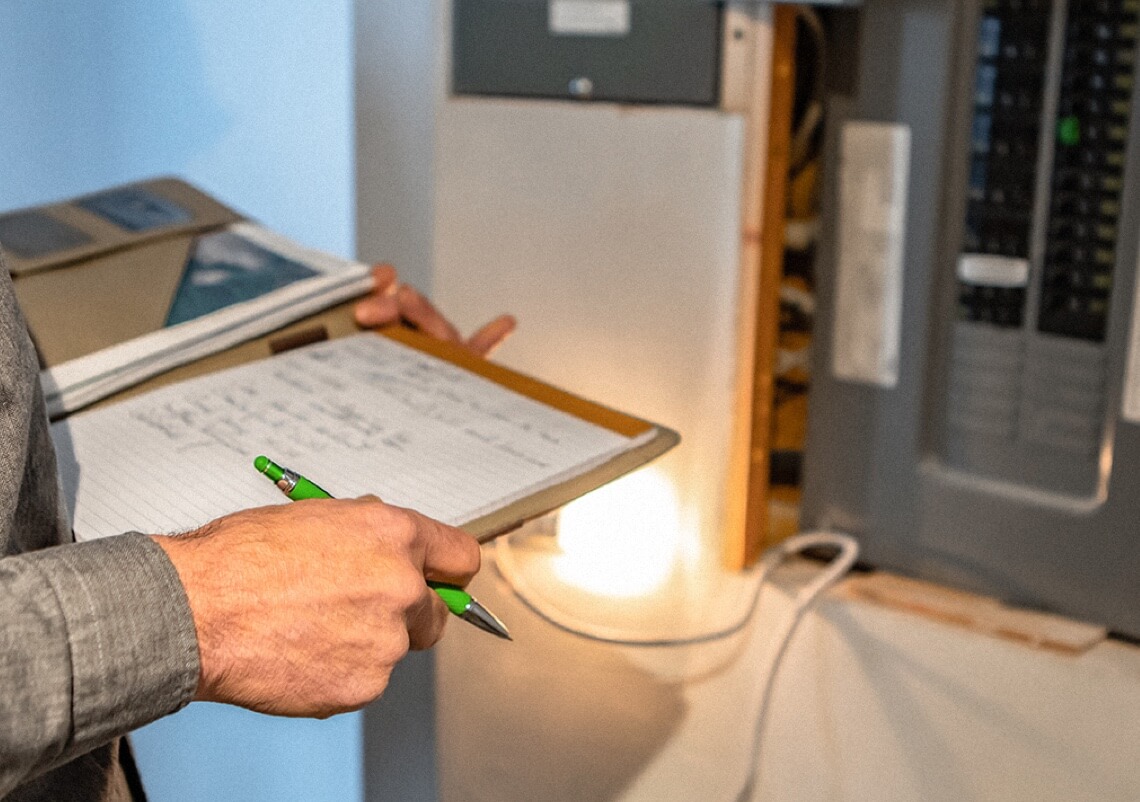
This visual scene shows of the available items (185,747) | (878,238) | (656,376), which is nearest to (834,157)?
(878,238)

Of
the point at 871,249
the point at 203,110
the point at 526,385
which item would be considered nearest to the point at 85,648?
the point at 526,385

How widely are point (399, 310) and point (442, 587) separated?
0.31m

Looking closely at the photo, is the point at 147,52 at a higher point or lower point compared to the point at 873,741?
higher

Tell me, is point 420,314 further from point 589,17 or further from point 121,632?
point 121,632

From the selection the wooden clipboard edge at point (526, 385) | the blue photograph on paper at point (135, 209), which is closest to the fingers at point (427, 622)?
the wooden clipboard edge at point (526, 385)

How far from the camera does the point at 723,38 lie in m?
0.79

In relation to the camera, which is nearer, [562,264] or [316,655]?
[316,655]

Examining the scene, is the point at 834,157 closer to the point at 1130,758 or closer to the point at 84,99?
the point at 1130,758

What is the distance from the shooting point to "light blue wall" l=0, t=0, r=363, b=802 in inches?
50.4

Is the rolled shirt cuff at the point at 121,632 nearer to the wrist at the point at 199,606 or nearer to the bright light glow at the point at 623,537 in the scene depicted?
Result: the wrist at the point at 199,606

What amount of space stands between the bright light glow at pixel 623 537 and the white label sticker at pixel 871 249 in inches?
6.2

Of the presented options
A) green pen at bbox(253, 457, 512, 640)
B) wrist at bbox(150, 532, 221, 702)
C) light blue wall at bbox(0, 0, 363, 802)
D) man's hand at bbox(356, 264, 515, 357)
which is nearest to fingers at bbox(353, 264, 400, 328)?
man's hand at bbox(356, 264, 515, 357)

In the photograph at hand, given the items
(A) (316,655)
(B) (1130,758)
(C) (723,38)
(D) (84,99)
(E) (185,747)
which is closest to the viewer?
(A) (316,655)

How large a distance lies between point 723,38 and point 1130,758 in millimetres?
485
